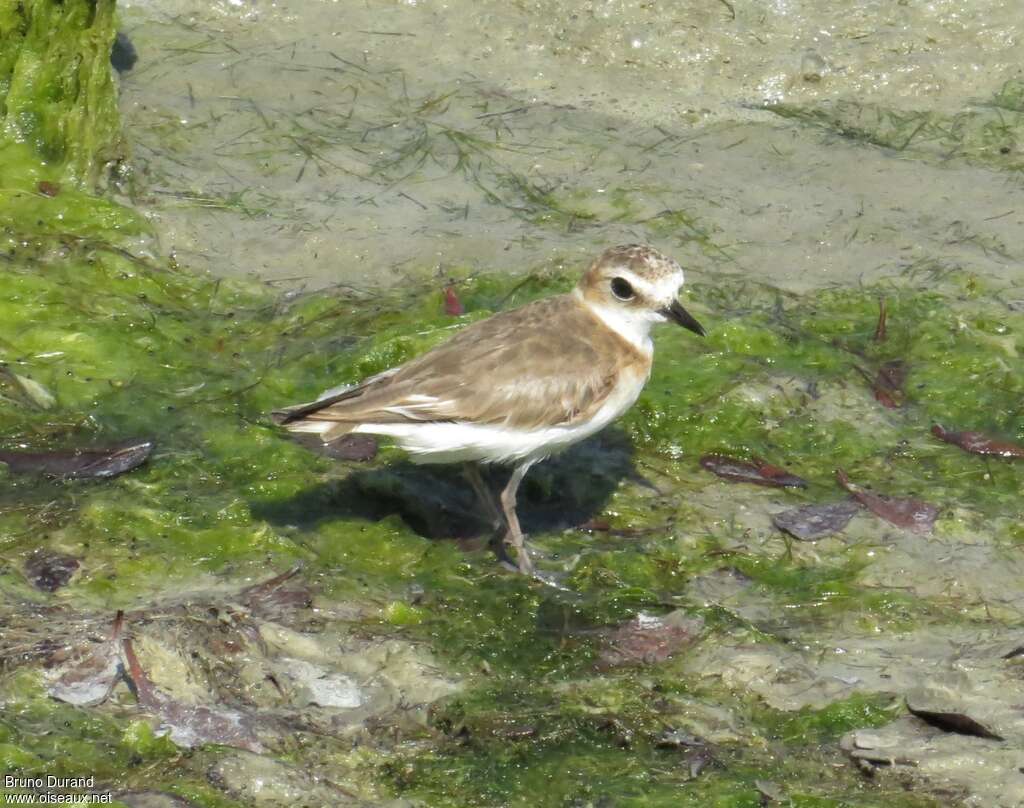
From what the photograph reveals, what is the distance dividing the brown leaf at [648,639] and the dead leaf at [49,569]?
2.06 metres

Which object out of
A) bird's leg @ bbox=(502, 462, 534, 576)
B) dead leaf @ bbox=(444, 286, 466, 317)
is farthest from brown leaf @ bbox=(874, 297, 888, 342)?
bird's leg @ bbox=(502, 462, 534, 576)

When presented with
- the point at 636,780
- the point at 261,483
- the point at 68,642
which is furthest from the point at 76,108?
the point at 636,780

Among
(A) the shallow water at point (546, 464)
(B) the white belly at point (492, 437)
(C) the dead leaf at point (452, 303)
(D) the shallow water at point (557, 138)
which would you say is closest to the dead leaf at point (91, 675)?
(A) the shallow water at point (546, 464)

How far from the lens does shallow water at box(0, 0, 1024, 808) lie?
5.01m

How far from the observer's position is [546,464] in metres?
7.05

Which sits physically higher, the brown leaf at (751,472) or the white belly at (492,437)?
the white belly at (492,437)

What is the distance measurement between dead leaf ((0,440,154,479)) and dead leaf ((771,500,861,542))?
9.27 feet

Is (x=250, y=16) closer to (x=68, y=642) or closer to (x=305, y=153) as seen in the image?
(x=305, y=153)

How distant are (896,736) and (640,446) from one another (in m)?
2.33

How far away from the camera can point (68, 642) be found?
5.08m

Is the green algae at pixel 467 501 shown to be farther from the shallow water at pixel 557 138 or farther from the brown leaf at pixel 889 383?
the shallow water at pixel 557 138

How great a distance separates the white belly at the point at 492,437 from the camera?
602cm

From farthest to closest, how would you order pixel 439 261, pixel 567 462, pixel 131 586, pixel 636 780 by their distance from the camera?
1. pixel 439 261
2. pixel 567 462
3. pixel 131 586
4. pixel 636 780

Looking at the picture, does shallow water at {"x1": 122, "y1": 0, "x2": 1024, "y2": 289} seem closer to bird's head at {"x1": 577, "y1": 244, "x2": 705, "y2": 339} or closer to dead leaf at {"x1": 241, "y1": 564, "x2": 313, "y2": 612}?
bird's head at {"x1": 577, "y1": 244, "x2": 705, "y2": 339}
